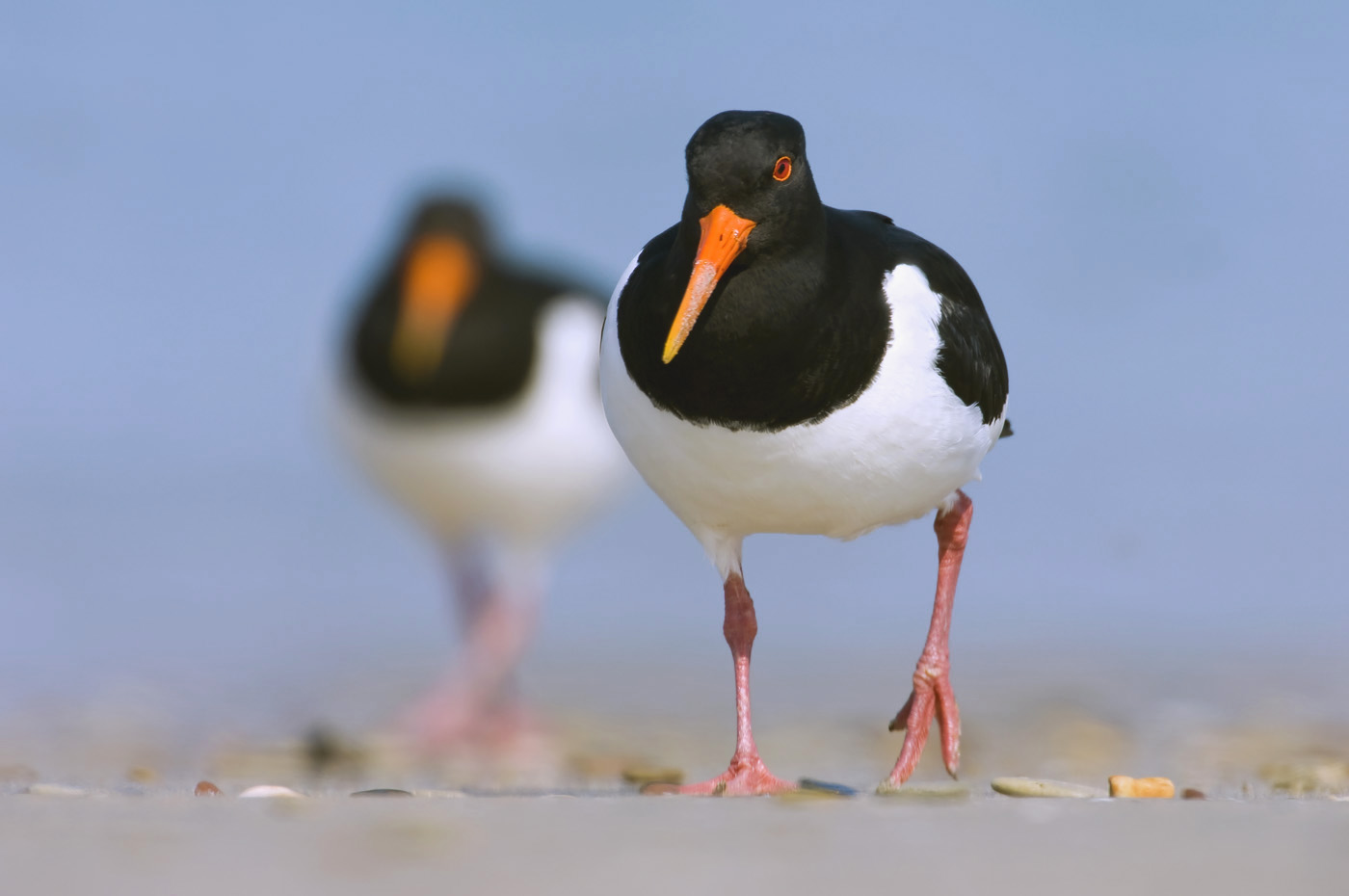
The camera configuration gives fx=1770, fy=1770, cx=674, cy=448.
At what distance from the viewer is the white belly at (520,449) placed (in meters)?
8.07

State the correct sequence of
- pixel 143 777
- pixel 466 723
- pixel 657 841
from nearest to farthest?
pixel 657 841, pixel 143 777, pixel 466 723

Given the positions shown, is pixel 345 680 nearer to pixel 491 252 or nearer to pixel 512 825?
pixel 491 252

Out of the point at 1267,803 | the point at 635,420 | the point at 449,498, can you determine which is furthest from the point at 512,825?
the point at 449,498

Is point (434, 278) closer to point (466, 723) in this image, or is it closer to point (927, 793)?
point (466, 723)

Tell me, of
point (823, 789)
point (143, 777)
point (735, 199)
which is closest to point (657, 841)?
point (823, 789)

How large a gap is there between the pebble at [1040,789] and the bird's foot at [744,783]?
1.67 feet

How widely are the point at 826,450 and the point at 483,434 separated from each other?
426cm

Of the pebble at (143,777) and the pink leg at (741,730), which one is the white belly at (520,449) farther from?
the pink leg at (741,730)

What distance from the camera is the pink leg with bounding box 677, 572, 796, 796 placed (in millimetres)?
4367

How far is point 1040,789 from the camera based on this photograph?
13.5 feet

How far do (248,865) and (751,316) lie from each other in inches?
68.0

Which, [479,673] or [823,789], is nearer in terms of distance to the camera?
[823,789]

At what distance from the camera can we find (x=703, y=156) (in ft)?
13.0

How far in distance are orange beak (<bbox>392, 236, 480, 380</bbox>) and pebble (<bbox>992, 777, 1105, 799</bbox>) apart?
15.1ft
